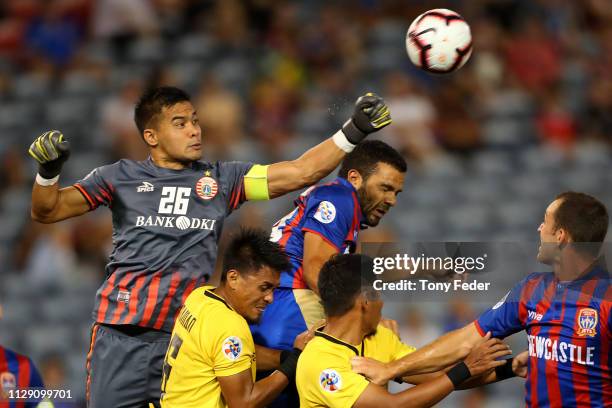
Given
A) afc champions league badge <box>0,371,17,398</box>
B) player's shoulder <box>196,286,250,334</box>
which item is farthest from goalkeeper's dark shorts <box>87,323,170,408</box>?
afc champions league badge <box>0,371,17,398</box>

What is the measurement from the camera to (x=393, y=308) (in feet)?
30.3

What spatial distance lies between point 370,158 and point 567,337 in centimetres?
163

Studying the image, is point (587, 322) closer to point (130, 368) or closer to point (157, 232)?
point (157, 232)

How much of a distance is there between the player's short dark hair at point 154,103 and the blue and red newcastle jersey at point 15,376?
158cm

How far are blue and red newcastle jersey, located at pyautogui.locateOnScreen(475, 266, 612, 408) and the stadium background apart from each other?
429cm

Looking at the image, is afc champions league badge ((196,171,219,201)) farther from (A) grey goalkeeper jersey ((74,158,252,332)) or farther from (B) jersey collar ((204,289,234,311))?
(B) jersey collar ((204,289,234,311))

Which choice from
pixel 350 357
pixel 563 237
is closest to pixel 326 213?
pixel 350 357

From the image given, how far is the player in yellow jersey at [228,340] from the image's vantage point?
5488mm

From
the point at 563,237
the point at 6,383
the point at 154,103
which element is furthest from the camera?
the point at 6,383

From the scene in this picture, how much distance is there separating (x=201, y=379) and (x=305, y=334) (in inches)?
26.1

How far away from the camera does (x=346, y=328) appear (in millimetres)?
5609

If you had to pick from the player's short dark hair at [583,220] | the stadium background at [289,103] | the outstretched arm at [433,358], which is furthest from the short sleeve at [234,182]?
the stadium background at [289,103]

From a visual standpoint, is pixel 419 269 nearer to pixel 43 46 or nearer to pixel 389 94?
pixel 389 94

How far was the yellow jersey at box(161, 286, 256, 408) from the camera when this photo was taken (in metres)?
5.48
